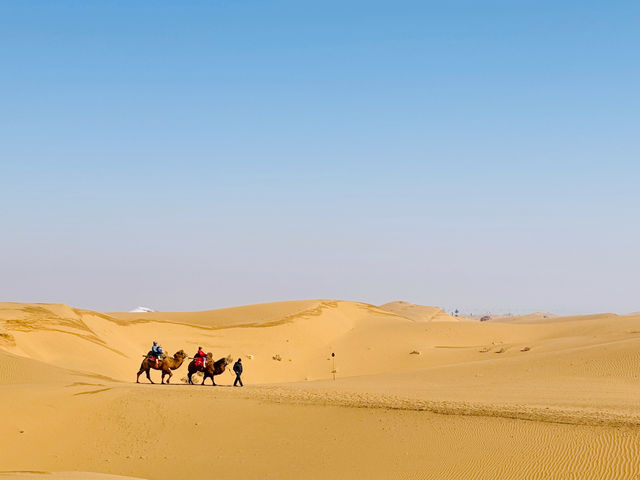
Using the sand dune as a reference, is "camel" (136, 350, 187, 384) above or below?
above

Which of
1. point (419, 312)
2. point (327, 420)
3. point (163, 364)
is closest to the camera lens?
point (327, 420)

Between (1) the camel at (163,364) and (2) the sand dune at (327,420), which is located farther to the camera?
(1) the camel at (163,364)

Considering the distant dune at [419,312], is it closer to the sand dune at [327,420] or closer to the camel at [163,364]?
the sand dune at [327,420]

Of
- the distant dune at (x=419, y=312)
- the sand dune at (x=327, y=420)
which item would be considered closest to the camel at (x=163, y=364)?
the sand dune at (x=327, y=420)

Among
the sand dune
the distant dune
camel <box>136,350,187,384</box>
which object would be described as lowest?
the sand dune

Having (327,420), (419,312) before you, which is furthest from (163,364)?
(419,312)

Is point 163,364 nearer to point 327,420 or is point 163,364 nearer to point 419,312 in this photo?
point 327,420

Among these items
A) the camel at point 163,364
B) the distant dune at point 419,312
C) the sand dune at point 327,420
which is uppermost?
the distant dune at point 419,312

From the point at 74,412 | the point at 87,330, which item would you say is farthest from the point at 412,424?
the point at 87,330

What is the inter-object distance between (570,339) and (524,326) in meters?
13.8

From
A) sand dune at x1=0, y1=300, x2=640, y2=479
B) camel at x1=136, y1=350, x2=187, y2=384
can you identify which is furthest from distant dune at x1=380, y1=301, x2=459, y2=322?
camel at x1=136, y1=350, x2=187, y2=384

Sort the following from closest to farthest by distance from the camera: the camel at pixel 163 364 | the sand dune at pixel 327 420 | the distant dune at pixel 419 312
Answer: the sand dune at pixel 327 420
the camel at pixel 163 364
the distant dune at pixel 419 312

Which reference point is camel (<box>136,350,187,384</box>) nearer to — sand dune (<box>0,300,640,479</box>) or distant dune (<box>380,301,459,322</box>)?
sand dune (<box>0,300,640,479</box>)

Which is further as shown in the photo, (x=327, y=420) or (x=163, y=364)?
(x=163, y=364)
